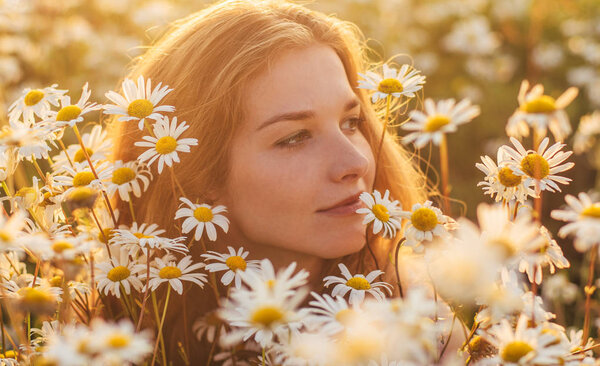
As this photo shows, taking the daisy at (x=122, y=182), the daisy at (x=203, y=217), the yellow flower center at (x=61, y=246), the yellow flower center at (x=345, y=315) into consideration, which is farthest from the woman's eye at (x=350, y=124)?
the yellow flower center at (x=61, y=246)

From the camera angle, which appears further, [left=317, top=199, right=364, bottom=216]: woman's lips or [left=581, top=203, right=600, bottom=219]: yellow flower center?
[left=317, top=199, right=364, bottom=216]: woman's lips

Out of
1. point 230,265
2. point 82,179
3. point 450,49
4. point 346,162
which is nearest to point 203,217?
point 230,265

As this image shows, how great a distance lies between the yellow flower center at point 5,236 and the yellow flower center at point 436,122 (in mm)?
722

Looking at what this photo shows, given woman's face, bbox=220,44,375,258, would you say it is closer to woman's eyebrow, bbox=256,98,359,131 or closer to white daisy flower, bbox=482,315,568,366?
woman's eyebrow, bbox=256,98,359,131

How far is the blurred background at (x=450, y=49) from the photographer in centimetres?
404

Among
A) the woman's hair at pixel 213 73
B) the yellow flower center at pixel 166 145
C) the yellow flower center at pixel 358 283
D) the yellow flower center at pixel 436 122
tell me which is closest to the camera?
the yellow flower center at pixel 436 122

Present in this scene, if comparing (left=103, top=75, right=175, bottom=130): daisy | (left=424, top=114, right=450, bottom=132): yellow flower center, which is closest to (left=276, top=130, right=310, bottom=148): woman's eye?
(left=103, top=75, right=175, bottom=130): daisy

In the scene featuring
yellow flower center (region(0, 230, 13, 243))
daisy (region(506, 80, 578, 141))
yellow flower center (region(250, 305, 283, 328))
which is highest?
daisy (region(506, 80, 578, 141))

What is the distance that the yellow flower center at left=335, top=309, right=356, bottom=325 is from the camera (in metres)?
0.88

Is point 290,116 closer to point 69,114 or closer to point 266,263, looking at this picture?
point 69,114

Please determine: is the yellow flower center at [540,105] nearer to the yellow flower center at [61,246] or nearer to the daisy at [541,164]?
the daisy at [541,164]

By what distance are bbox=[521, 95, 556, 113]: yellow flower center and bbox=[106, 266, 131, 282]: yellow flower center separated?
91 centimetres

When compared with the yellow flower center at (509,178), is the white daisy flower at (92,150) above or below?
below

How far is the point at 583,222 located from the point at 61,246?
2.75 ft
